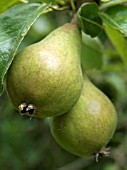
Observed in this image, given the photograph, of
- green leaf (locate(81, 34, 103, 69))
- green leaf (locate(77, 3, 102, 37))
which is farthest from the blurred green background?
green leaf (locate(77, 3, 102, 37))

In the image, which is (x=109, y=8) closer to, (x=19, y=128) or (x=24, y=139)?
(x=19, y=128)

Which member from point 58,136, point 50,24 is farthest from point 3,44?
point 50,24

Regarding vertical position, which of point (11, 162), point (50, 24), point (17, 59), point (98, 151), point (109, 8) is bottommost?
point (11, 162)

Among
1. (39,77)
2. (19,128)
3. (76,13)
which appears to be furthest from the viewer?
(19,128)

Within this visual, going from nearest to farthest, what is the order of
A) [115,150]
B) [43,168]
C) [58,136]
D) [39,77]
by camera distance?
1. [39,77]
2. [58,136]
3. [115,150]
4. [43,168]

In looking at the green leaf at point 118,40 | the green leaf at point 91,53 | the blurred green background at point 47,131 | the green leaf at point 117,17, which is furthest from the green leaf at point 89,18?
the blurred green background at point 47,131

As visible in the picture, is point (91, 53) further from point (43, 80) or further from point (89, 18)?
point (43, 80)

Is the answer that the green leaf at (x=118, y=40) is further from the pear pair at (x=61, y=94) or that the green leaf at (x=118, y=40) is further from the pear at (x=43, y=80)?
the pear at (x=43, y=80)
